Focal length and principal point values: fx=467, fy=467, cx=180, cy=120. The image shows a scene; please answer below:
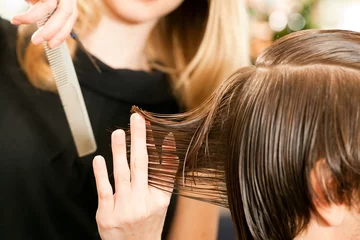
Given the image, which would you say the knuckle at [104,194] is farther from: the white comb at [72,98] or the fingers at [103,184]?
the white comb at [72,98]

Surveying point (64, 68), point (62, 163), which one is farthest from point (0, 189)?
point (64, 68)

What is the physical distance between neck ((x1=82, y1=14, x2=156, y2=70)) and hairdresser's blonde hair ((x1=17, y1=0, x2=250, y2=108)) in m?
0.02

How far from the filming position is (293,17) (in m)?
1.30

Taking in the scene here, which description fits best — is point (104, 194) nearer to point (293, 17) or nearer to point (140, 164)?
point (140, 164)

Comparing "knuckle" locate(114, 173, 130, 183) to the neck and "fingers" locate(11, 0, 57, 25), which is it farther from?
the neck

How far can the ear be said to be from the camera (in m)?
0.66

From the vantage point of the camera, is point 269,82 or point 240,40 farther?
point 240,40

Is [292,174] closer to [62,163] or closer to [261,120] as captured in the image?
[261,120]

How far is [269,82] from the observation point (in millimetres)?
685

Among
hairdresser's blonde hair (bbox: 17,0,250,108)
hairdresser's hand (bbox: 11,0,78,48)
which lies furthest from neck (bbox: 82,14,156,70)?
hairdresser's hand (bbox: 11,0,78,48)

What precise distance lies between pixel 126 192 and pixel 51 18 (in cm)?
34

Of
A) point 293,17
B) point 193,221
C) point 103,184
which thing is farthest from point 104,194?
point 293,17

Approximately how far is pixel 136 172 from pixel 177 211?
45 cm

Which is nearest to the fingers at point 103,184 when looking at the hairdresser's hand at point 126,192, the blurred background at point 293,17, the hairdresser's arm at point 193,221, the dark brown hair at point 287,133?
the hairdresser's hand at point 126,192
